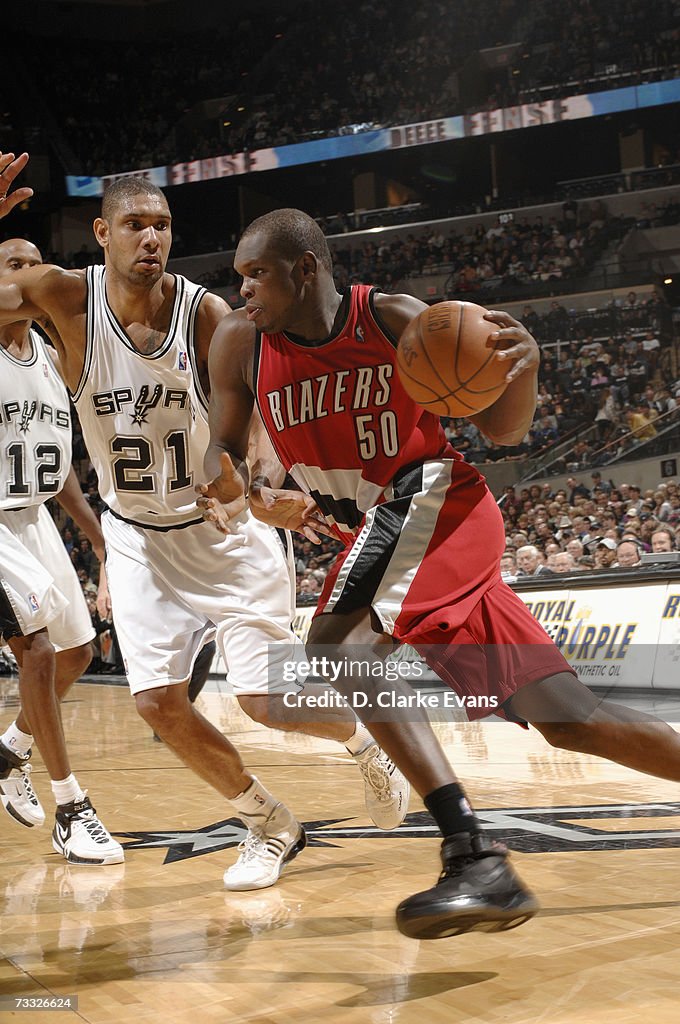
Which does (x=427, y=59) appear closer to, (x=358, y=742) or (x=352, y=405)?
(x=358, y=742)

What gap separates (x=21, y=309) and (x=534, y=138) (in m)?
18.0

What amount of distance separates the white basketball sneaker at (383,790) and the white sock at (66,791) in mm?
1011

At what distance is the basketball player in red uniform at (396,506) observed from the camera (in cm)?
218

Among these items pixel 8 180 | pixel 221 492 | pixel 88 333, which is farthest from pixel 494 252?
pixel 221 492

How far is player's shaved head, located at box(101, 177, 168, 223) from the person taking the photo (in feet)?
10.4

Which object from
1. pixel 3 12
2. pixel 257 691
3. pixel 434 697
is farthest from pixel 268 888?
pixel 3 12

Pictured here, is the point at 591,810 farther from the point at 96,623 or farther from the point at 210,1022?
the point at 96,623

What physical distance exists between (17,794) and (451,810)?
2.28 m

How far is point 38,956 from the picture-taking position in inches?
93.4

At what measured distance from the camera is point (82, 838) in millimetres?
3373

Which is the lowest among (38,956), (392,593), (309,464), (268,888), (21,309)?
(268,888)

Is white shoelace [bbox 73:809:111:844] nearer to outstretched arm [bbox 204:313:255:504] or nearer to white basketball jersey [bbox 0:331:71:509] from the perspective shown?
white basketball jersey [bbox 0:331:71:509]

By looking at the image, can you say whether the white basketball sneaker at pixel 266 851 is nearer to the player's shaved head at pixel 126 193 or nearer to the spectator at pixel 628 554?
the player's shaved head at pixel 126 193

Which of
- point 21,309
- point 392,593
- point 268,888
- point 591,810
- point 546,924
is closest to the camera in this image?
point 392,593
